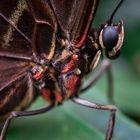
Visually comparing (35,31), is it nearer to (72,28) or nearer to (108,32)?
(72,28)

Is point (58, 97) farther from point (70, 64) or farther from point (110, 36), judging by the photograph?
point (110, 36)

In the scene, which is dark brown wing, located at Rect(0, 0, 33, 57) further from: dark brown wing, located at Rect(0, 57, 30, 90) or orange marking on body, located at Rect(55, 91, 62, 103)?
orange marking on body, located at Rect(55, 91, 62, 103)

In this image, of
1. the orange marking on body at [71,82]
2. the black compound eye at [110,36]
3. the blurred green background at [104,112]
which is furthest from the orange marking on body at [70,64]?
the blurred green background at [104,112]

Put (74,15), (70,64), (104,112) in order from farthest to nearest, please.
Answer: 1. (104,112)
2. (70,64)
3. (74,15)

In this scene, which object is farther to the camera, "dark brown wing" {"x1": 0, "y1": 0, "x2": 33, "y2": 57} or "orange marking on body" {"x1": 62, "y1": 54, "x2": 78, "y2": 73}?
"orange marking on body" {"x1": 62, "y1": 54, "x2": 78, "y2": 73}

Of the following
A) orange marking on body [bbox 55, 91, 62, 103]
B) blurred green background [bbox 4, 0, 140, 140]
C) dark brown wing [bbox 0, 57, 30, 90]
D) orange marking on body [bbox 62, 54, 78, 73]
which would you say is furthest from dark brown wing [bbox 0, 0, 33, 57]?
blurred green background [bbox 4, 0, 140, 140]

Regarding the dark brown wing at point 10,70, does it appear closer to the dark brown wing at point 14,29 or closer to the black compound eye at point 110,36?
the dark brown wing at point 14,29

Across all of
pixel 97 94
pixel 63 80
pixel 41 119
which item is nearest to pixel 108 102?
pixel 97 94

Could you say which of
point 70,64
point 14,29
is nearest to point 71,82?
point 70,64
